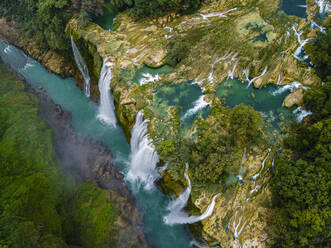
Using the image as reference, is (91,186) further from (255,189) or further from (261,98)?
(261,98)

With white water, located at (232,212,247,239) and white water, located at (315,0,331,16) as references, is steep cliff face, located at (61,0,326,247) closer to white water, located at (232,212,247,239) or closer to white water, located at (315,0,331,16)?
white water, located at (232,212,247,239)

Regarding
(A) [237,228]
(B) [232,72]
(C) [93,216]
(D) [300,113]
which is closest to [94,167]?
(C) [93,216]

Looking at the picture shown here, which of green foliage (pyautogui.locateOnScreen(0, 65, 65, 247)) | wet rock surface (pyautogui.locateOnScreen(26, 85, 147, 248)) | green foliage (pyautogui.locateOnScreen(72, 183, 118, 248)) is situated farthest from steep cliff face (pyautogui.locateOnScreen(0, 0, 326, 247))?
green foliage (pyautogui.locateOnScreen(0, 65, 65, 247))

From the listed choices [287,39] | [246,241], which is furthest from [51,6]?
[246,241]

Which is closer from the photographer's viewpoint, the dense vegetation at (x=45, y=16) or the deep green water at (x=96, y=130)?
the deep green water at (x=96, y=130)

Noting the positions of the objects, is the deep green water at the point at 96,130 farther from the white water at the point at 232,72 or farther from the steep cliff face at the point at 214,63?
the white water at the point at 232,72

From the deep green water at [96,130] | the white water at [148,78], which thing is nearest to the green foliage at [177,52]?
the white water at [148,78]
